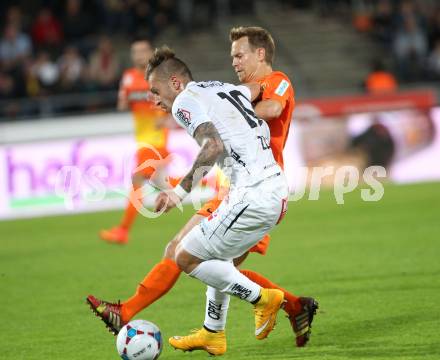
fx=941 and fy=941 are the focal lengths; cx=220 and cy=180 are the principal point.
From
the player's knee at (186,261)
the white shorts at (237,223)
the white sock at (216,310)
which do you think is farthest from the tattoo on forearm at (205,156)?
the white sock at (216,310)

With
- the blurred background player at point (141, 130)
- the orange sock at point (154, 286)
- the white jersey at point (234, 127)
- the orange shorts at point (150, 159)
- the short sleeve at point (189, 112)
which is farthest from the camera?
the blurred background player at point (141, 130)

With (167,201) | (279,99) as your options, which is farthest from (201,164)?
(279,99)

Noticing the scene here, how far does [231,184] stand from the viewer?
5.86m

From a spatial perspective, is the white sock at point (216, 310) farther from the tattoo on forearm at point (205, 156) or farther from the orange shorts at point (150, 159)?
the orange shorts at point (150, 159)

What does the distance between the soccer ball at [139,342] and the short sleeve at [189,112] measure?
1286 millimetres

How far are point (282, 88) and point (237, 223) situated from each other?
1034 mm

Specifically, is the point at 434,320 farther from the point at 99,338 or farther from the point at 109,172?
the point at 109,172

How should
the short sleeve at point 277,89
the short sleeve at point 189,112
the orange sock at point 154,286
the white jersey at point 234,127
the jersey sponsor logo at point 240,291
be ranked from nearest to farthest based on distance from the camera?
1. the short sleeve at point 189,112
2. the white jersey at point 234,127
3. the jersey sponsor logo at point 240,291
4. the short sleeve at point 277,89
5. the orange sock at point 154,286

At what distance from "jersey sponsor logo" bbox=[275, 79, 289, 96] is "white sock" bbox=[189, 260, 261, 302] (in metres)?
1.17

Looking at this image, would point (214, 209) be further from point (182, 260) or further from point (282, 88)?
point (282, 88)

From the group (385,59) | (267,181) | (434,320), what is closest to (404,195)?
(385,59)

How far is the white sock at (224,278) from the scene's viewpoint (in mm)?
5742

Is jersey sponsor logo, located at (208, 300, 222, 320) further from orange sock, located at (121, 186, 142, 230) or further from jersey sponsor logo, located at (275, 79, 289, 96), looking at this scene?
orange sock, located at (121, 186, 142, 230)

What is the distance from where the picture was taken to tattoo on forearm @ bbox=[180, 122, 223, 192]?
5398 mm
